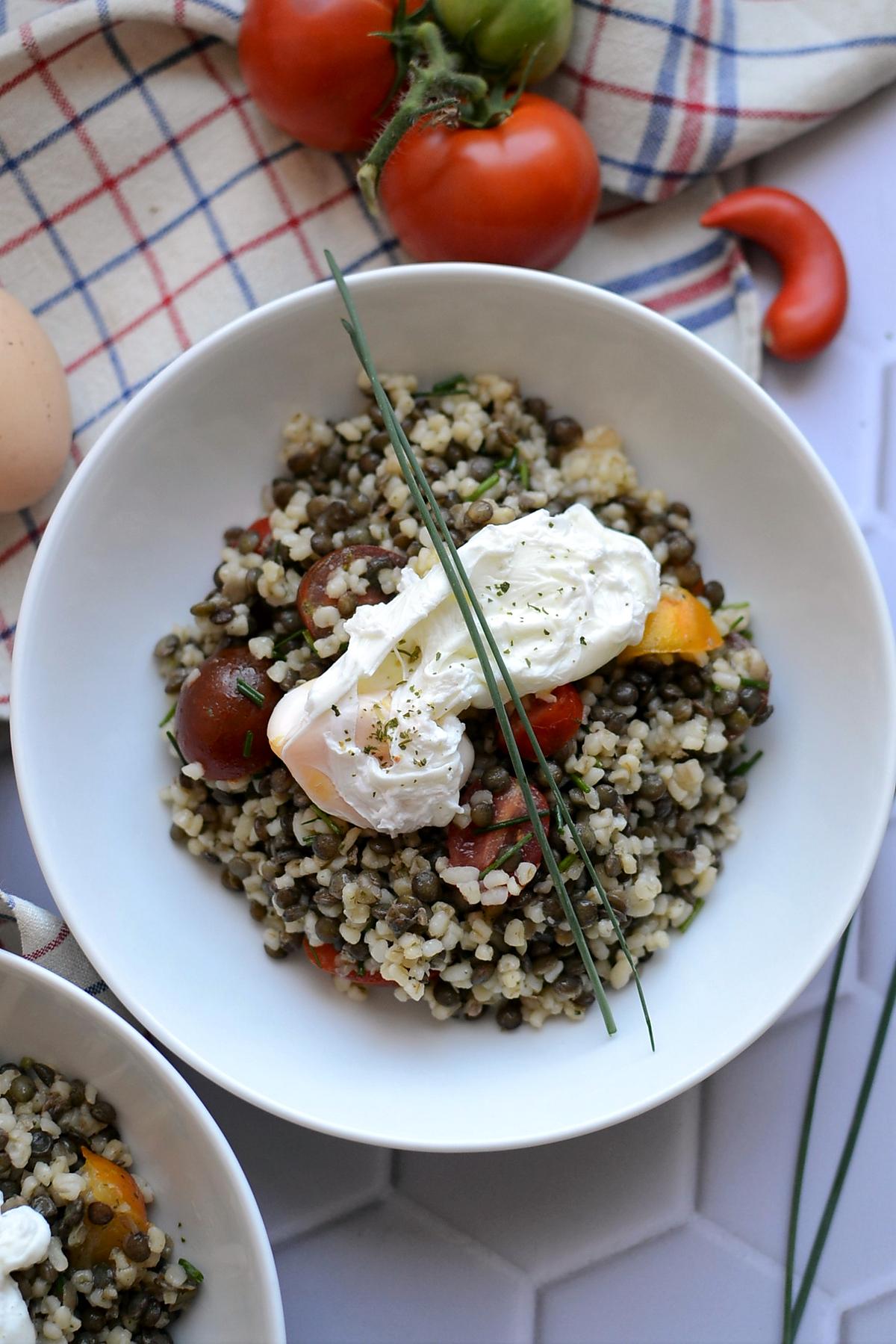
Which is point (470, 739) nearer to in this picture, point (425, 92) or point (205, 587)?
point (205, 587)

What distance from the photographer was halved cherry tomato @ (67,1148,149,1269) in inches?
59.2

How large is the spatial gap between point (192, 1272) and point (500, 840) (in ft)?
2.44

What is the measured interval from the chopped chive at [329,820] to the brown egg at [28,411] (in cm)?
68

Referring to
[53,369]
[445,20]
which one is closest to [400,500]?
[53,369]

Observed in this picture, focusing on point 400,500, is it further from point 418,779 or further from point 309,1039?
point 309,1039

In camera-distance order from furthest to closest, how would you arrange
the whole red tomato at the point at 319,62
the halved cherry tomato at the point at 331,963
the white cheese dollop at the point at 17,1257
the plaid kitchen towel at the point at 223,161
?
1. the plaid kitchen towel at the point at 223,161
2. the whole red tomato at the point at 319,62
3. the halved cherry tomato at the point at 331,963
4. the white cheese dollop at the point at 17,1257

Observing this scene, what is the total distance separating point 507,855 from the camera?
1.51 m

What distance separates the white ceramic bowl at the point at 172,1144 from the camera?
146 cm

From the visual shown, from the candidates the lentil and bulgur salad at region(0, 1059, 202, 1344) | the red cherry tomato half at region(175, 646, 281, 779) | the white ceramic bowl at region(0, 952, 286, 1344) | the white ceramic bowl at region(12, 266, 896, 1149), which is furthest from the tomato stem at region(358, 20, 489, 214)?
the lentil and bulgur salad at region(0, 1059, 202, 1344)

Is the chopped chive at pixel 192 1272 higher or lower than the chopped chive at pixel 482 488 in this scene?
lower

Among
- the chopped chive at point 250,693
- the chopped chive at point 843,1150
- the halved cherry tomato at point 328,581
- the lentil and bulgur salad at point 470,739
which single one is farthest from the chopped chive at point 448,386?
the chopped chive at point 843,1150

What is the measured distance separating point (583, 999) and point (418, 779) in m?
0.46

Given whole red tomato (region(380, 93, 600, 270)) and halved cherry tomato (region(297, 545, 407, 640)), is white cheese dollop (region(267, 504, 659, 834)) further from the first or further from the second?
whole red tomato (region(380, 93, 600, 270))

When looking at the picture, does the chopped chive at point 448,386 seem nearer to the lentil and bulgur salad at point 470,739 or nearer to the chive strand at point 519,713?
the lentil and bulgur salad at point 470,739
